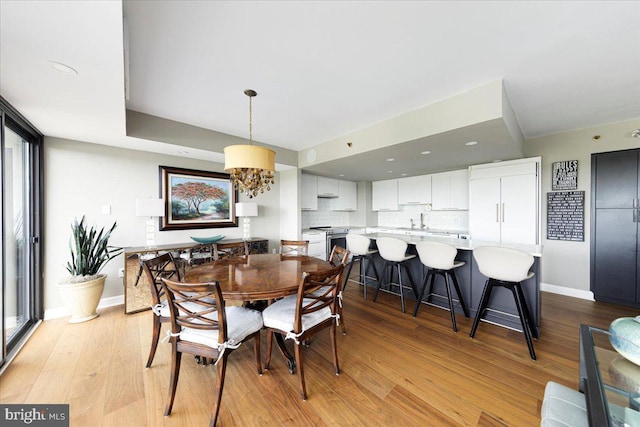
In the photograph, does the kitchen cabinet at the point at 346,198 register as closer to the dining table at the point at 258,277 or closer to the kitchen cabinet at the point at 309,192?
the kitchen cabinet at the point at 309,192

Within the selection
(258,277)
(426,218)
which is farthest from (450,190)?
(258,277)

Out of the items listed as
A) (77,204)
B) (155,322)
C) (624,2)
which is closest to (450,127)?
(624,2)

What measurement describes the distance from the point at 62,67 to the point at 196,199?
2.51m

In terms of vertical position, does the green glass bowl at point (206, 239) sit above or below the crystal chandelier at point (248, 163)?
below

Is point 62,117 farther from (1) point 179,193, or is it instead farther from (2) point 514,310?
(2) point 514,310

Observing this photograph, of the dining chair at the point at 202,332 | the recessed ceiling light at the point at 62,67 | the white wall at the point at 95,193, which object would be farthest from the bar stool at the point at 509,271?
the white wall at the point at 95,193

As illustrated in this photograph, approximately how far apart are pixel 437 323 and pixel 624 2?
2.84 m

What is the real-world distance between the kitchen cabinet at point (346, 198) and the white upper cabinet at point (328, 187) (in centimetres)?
12

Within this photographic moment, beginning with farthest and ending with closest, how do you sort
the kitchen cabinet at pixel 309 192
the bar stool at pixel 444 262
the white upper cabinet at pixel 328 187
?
1. the white upper cabinet at pixel 328 187
2. the kitchen cabinet at pixel 309 192
3. the bar stool at pixel 444 262

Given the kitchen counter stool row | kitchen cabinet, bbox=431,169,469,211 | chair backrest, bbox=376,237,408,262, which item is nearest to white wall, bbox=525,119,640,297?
kitchen cabinet, bbox=431,169,469,211

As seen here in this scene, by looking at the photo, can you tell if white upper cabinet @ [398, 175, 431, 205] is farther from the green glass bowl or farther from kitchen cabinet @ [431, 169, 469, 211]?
the green glass bowl

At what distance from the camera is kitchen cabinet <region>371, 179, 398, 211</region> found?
5754mm

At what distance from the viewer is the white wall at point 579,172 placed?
10.4 ft

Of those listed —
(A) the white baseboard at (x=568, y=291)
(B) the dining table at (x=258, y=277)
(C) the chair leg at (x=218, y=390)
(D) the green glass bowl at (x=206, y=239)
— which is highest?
(D) the green glass bowl at (x=206, y=239)
